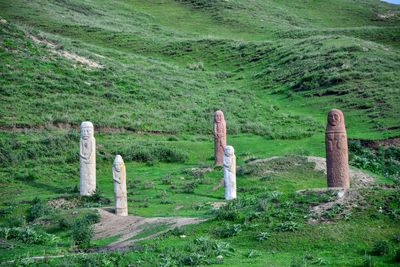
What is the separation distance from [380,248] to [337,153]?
30.2 ft

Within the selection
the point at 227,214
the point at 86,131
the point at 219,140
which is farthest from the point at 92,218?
the point at 219,140

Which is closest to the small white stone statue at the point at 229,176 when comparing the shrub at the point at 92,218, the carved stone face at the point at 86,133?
the shrub at the point at 92,218

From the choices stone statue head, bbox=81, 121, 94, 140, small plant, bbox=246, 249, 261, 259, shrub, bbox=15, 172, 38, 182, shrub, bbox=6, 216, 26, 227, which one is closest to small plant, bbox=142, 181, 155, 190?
stone statue head, bbox=81, 121, 94, 140

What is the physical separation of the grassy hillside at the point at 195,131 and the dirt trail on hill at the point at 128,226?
22.2 inches

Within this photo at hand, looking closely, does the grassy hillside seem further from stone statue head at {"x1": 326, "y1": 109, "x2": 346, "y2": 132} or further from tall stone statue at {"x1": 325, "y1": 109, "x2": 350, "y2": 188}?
stone statue head at {"x1": 326, "y1": 109, "x2": 346, "y2": 132}

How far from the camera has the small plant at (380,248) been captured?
53.2 feet

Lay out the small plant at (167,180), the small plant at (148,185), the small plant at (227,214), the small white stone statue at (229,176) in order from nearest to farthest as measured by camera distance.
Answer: the small plant at (227,214) < the small white stone statue at (229,176) < the small plant at (148,185) < the small plant at (167,180)

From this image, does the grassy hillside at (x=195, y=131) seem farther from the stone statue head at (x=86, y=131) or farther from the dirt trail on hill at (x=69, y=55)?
→ the stone statue head at (x=86, y=131)

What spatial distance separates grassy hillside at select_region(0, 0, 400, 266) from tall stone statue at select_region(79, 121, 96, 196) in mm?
853

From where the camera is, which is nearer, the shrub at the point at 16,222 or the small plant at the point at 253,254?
the small plant at the point at 253,254

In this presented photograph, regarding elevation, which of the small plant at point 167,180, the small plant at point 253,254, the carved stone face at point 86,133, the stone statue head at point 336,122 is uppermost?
the stone statue head at point 336,122

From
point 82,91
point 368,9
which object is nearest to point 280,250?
point 82,91

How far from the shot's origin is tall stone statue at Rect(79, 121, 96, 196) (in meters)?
30.4

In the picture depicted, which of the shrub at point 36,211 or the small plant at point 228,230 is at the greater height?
the small plant at point 228,230
